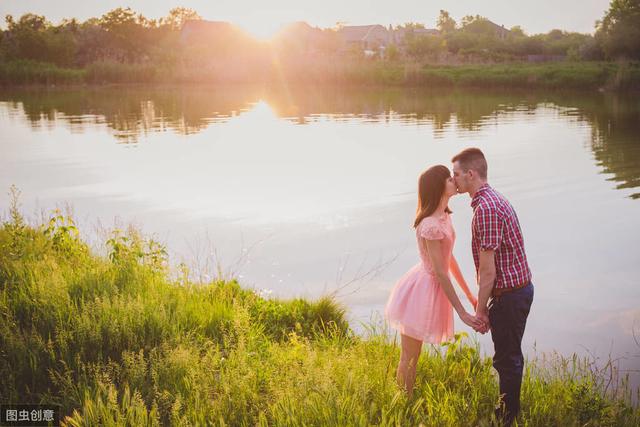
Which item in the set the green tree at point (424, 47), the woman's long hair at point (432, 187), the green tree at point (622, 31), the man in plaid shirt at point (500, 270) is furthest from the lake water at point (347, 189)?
the green tree at point (424, 47)

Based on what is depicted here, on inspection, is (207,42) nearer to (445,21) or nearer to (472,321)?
(445,21)

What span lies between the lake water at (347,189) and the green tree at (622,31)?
16979 mm

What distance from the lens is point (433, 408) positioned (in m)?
4.45

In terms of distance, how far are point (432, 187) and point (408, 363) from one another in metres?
1.35

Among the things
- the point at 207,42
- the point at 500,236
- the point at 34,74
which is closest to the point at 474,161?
the point at 500,236

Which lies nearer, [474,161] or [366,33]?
[474,161]

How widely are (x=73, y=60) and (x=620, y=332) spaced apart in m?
63.7

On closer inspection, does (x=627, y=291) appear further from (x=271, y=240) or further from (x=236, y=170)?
(x=236, y=170)

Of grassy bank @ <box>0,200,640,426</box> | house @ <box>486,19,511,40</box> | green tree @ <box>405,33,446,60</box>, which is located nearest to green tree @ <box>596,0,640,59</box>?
green tree @ <box>405,33,446,60</box>

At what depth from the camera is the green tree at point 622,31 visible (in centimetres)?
4697

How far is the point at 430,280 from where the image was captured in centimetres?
452

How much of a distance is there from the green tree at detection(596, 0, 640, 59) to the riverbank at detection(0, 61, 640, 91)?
2.38m

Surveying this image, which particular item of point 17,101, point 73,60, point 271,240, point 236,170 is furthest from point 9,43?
point 271,240

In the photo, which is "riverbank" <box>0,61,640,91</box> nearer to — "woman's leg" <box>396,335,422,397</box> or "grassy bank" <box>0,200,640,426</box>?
"grassy bank" <box>0,200,640,426</box>
